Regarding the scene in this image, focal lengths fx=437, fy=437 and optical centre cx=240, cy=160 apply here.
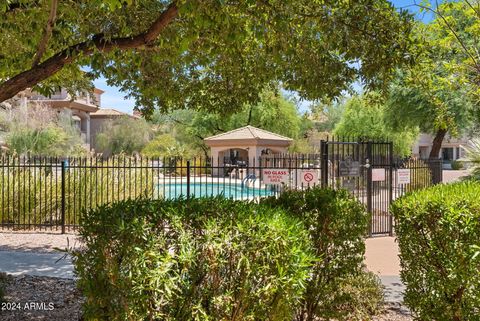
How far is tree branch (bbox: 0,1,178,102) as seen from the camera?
4.48 metres

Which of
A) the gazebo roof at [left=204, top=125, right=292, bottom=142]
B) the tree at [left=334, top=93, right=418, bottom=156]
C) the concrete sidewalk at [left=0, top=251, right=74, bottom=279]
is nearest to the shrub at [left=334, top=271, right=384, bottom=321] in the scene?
the concrete sidewalk at [left=0, top=251, right=74, bottom=279]

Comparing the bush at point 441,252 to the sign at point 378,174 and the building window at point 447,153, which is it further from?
the building window at point 447,153

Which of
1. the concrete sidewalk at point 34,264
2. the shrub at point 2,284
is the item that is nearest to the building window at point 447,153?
the concrete sidewalk at point 34,264

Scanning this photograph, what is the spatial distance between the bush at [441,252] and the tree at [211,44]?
1.85 meters

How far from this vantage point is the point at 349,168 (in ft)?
35.0

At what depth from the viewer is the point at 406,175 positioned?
36.1 feet

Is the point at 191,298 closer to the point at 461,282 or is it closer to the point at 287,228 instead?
the point at 287,228

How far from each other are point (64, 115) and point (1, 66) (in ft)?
106

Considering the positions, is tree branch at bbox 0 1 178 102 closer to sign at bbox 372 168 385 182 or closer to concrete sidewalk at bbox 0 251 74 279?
concrete sidewalk at bbox 0 251 74 279

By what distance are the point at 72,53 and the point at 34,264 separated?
179 inches

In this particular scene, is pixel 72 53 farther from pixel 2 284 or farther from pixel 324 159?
pixel 324 159

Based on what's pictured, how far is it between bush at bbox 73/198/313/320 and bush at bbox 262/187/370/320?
1.08 metres

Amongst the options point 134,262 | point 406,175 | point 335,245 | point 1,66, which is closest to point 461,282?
point 335,245

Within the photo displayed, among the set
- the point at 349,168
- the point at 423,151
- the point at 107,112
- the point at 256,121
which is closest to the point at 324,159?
the point at 349,168
